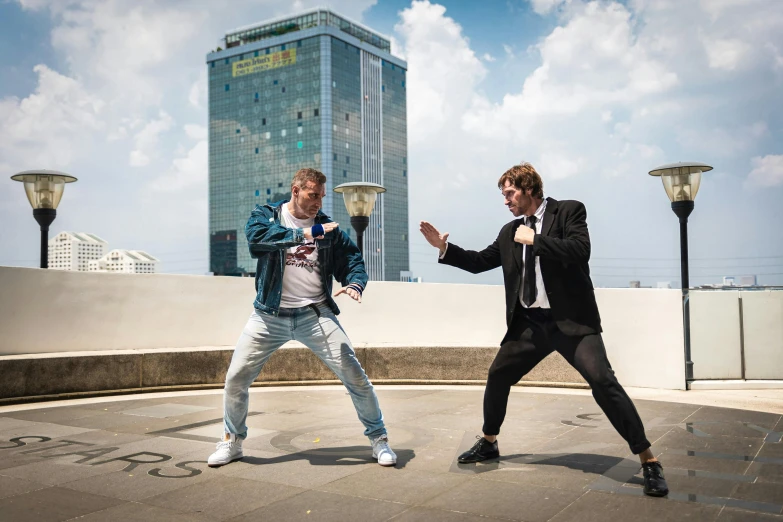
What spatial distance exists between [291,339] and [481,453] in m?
1.58

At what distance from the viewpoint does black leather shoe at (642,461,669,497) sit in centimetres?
405

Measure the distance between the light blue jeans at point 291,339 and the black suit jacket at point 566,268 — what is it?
118cm

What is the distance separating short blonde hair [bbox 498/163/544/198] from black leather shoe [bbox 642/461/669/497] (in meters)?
1.80

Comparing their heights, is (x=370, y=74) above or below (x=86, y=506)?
above

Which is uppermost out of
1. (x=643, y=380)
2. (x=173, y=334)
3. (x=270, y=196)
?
(x=270, y=196)

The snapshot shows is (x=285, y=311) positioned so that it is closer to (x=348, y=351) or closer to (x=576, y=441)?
(x=348, y=351)

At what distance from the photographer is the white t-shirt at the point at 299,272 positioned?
489 centimetres

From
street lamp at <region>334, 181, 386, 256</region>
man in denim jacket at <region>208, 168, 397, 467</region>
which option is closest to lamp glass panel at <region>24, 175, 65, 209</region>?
street lamp at <region>334, 181, 386, 256</region>

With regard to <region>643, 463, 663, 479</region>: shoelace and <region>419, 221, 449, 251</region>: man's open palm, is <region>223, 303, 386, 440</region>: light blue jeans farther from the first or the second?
<region>643, 463, 663, 479</region>: shoelace

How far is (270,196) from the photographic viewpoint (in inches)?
6220

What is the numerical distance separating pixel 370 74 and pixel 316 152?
26.9 m

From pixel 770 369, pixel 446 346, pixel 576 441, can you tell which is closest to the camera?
pixel 576 441

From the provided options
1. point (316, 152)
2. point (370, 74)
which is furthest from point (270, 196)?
point (370, 74)

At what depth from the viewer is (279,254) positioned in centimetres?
484
